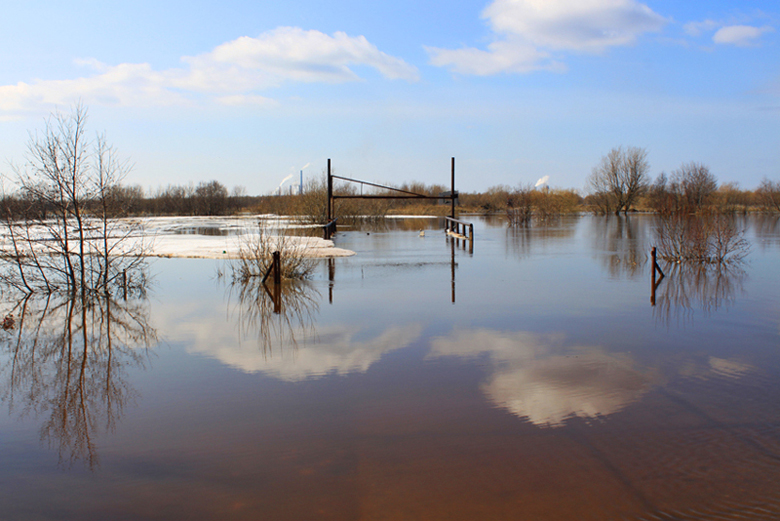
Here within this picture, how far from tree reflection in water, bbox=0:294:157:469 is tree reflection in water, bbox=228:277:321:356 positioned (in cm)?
160

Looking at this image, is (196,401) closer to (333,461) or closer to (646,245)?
(333,461)

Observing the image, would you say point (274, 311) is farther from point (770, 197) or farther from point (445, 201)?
point (770, 197)

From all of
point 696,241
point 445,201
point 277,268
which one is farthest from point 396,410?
point 445,201

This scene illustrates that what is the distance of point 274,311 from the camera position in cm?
1083

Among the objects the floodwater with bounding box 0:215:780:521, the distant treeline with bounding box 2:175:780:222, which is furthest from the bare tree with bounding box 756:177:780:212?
the floodwater with bounding box 0:215:780:521

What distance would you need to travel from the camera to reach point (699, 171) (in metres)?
56.3

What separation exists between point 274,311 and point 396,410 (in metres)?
5.71

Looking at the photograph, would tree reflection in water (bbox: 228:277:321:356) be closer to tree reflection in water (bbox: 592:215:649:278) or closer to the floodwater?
the floodwater

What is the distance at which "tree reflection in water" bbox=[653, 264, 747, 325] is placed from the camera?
1034 cm

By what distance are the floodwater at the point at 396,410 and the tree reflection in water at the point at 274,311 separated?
0.24ft

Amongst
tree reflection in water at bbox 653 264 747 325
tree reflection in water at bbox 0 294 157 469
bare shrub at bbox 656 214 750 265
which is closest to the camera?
tree reflection in water at bbox 0 294 157 469

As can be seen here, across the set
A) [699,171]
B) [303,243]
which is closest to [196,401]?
[303,243]

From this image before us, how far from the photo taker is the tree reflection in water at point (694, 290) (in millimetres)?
10336

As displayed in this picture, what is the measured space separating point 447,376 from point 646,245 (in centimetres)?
2023
